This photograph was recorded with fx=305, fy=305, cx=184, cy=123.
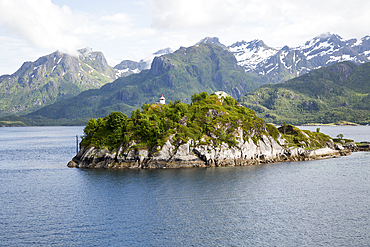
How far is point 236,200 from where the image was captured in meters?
75.1

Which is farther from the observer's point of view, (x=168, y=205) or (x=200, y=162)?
(x=200, y=162)

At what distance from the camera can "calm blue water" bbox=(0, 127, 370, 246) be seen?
54.4 meters

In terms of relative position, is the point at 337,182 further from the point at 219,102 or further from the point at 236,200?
the point at 219,102

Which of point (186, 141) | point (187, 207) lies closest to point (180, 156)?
point (186, 141)

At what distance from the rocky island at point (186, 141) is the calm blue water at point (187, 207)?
939 cm

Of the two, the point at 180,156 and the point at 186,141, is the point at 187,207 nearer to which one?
the point at 180,156

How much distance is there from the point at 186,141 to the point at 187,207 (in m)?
51.1

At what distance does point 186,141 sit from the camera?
119438mm

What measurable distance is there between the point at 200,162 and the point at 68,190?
5157cm

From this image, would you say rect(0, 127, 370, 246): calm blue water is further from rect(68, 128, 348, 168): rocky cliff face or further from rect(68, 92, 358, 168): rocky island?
rect(68, 92, 358, 168): rocky island

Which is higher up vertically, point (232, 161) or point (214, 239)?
point (232, 161)

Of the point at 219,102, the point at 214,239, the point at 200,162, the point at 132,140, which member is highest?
the point at 219,102

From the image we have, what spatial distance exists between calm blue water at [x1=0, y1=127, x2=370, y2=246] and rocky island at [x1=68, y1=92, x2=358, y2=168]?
939 cm

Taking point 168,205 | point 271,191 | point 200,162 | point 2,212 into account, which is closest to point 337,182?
point 271,191
